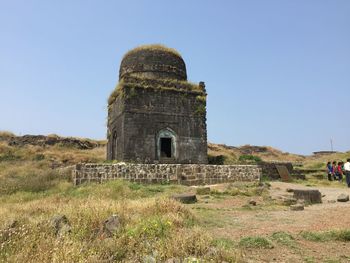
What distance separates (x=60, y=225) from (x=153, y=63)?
1549 centimetres

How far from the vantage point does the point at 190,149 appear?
62.8ft

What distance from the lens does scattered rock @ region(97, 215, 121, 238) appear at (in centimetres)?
566

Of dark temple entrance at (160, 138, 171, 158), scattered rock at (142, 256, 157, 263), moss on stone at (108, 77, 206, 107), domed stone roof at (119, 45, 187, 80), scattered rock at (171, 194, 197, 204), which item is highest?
domed stone roof at (119, 45, 187, 80)

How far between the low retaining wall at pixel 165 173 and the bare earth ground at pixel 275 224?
11.0 feet

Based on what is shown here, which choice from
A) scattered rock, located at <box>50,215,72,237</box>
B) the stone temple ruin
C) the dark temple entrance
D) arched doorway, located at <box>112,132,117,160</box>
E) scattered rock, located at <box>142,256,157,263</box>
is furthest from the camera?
arched doorway, located at <box>112,132,117,160</box>

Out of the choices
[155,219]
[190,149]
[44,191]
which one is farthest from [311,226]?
[190,149]

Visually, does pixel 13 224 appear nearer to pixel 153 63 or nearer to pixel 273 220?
pixel 273 220

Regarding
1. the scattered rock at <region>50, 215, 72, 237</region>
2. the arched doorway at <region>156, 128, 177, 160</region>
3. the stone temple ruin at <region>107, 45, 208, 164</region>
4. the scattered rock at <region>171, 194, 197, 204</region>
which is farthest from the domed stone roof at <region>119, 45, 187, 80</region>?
the scattered rock at <region>50, 215, 72, 237</region>

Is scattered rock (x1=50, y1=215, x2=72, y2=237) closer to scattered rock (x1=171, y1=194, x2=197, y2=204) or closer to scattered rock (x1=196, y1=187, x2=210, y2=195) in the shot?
scattered rock (x1=171, y1=194, x2=197, y2=204)

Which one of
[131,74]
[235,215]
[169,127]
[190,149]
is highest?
[131,74]

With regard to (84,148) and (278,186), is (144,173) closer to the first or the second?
(278,186)

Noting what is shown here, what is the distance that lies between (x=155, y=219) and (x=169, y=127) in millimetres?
13033

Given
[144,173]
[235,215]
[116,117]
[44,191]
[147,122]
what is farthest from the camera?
[116,117]

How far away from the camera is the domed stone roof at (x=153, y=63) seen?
20266 millimetres
